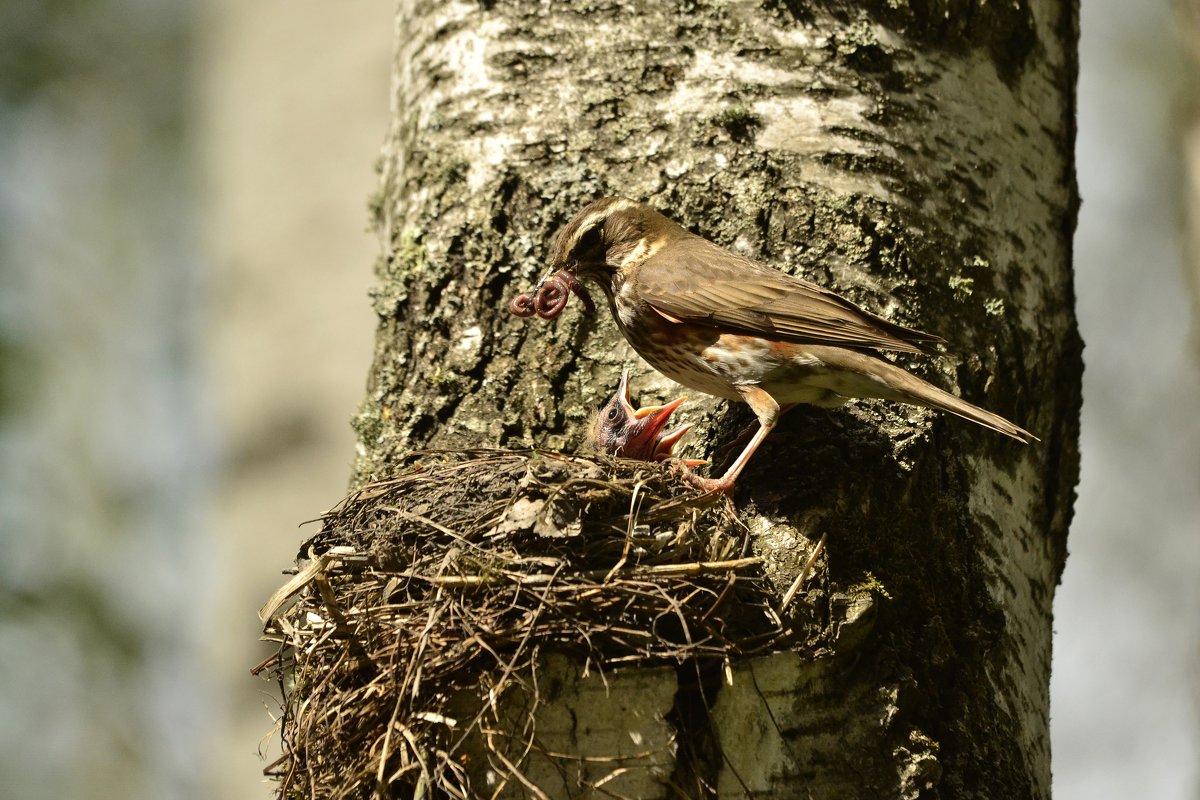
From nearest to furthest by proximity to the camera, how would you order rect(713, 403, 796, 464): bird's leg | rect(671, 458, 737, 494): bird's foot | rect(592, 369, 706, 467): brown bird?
rect(671, 458, 737, 494): bird's foot
rect(713, 403, 796, 464): bird's leg
rect(592, 369, 706, 467): brown bird

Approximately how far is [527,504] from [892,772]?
1.29 m

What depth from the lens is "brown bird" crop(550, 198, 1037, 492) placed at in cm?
428

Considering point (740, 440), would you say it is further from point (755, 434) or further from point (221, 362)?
point (221, 362)

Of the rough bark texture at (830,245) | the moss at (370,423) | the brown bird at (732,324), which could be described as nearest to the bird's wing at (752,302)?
the brown bird at (732,324)

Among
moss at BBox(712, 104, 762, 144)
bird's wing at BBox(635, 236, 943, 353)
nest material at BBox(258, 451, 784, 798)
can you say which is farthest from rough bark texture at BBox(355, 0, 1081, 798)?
nest material at BBox(258, 451, 784, 798)

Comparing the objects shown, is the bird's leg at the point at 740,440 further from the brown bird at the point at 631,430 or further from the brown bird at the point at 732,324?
the brown bird at the point at 631,430

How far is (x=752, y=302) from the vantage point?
4637 mm

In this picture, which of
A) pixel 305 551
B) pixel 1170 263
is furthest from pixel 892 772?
pixel 1170 263

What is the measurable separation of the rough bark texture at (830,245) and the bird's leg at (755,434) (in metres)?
0.07

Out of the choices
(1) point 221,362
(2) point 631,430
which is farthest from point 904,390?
(1) point 221,362

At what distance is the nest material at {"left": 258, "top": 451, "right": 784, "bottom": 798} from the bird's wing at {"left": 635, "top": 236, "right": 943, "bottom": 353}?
0.81m

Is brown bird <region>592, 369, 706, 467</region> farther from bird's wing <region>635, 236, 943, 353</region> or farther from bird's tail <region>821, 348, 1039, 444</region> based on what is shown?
bird's tail <region>821, 348, 1039, 444</region>

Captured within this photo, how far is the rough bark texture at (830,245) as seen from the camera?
414 cm

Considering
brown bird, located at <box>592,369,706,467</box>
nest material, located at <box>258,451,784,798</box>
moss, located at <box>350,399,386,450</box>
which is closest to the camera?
nest material, located at <box>258,451,784,798</box>
